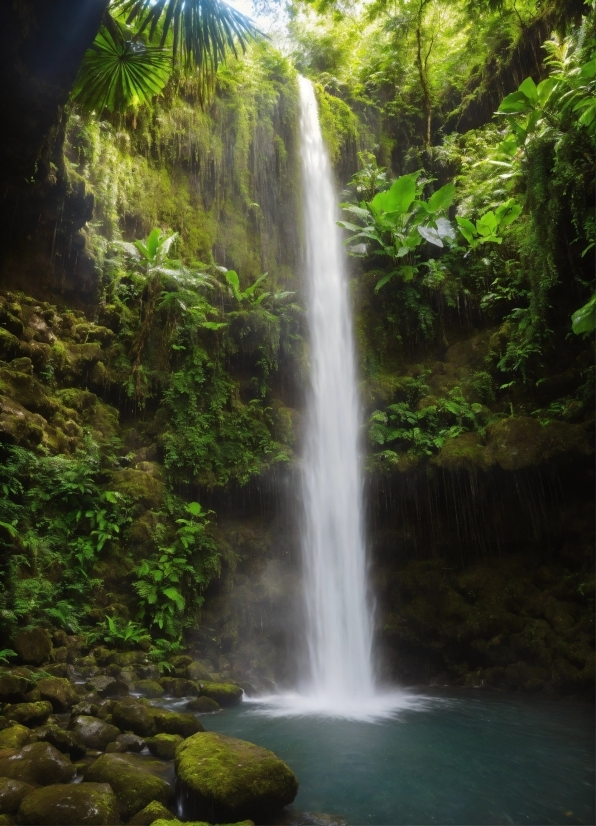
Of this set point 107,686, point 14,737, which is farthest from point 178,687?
point 14,737

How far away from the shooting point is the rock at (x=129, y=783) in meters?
3.29

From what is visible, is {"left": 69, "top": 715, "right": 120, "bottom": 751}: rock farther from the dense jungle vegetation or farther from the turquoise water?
the dense jungle vegetation

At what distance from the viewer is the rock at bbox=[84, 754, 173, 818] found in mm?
3285

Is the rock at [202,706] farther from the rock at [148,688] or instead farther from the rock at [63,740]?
the rock at [63,740]

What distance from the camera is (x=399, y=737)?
519cm

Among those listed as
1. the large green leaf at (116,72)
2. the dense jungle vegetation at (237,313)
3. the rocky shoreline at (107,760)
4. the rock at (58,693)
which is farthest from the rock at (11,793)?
the large green leaf at (116,72)

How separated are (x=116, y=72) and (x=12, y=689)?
626cm

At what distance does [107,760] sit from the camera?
3.58 meters

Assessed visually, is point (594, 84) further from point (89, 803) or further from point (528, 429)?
point (89, 803)

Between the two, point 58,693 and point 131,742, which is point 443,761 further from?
point 58,693

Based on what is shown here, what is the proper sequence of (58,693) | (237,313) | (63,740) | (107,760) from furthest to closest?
(237,313) < (58,693) < (63,740) < (107,760)

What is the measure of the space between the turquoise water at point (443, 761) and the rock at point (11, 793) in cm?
178

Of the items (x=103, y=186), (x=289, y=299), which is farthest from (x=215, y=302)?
(x=103, y=186)

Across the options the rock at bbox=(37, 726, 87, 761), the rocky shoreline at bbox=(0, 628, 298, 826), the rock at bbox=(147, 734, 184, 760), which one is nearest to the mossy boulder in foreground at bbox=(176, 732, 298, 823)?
the rocky shoreline at bbox=(0, 628, 298, 826)
